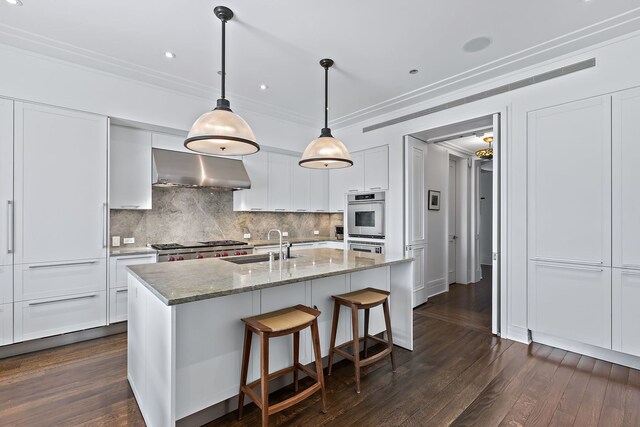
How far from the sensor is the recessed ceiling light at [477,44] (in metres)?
2.78

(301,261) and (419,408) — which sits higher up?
(301,261)

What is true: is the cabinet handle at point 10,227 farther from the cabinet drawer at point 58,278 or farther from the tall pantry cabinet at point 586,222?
the tall pantry cabinet at point 586,222

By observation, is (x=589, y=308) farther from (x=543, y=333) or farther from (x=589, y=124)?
(x=589, y=124)

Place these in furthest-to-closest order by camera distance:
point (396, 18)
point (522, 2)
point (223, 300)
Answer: point (396, 18)
point (522, 2)
point (223, 300)

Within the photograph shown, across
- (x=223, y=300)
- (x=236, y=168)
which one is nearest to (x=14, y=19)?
(x=236, y=168)

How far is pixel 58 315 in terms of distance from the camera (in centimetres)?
311

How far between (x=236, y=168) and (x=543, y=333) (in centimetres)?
424

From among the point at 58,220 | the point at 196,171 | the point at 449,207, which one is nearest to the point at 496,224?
the point at 449,207

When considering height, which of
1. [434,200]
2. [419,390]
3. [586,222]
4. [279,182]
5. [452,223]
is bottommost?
[419,390]

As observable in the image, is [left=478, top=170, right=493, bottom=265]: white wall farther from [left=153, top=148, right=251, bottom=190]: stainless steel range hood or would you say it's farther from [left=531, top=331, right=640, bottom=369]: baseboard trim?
[left=153, top=148, right=251, bottom=190]: stainless steel range hood

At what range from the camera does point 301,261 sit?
2.79 metres

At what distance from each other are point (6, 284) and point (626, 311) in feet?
18.5

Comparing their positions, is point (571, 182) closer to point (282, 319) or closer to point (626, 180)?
point (626, 180)

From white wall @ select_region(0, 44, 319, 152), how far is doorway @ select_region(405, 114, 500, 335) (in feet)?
9.15
